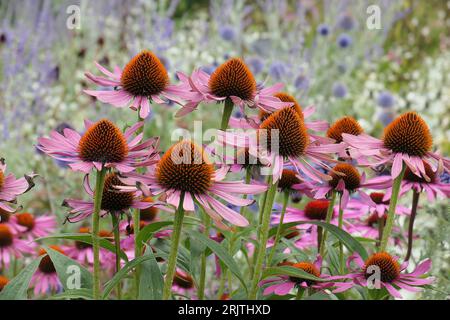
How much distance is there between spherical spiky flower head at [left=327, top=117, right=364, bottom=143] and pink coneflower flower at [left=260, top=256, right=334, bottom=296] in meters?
0.30

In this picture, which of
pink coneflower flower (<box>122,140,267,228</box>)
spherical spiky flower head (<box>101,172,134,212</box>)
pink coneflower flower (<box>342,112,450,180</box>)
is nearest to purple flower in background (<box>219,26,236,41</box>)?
pink coneflower flower (<box>342,112,450,180</box>)

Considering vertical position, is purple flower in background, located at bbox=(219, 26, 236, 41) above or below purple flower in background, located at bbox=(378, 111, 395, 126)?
above

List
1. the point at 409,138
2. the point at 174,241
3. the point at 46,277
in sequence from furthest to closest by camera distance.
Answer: the point at 46,277, the point at 409,138, the point at 174,241

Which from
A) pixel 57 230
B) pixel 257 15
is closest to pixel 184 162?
pixel 57 230

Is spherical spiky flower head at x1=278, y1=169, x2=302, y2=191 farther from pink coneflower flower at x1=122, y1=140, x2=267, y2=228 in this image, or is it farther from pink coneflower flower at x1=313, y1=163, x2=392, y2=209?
pink coneflower flower at x1=122, y1=140, x2=267, y2=228

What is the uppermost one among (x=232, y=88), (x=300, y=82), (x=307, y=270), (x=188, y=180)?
(x=232, y=88)

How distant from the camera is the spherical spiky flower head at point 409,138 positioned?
1405 millimetres

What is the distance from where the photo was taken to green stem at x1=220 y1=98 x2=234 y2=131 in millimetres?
1417

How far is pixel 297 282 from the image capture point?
4.58 feet

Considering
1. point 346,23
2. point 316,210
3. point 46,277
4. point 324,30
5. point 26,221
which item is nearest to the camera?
point 316,210

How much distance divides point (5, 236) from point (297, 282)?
1133 millimetres

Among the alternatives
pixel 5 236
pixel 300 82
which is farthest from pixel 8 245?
pixel 300 82

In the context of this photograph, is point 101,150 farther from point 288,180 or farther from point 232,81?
point 288,180

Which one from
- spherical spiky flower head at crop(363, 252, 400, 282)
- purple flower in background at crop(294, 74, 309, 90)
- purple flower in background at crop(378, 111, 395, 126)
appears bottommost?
purple flower in background at crop(378, 111, 395, 126)
